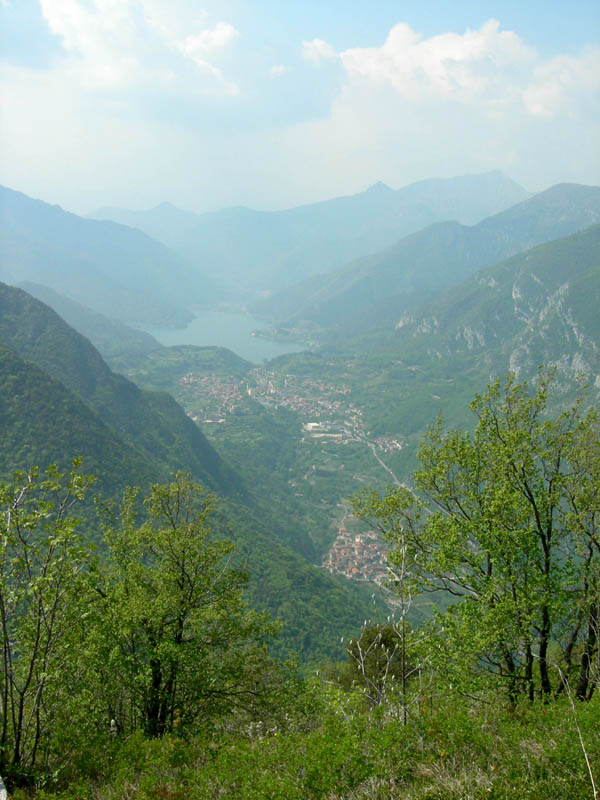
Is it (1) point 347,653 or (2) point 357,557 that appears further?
(2) point 357,557

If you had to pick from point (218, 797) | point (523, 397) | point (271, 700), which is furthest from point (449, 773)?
point (523, 397)

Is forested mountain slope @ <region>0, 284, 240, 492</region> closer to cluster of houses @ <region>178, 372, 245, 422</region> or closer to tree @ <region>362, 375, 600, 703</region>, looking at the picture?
cluster of houses @ <region>178, 372, 245, 422</region>

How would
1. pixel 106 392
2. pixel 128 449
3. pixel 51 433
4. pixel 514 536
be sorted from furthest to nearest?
pixel 106 392
pixel 128 449
pixel 51 433
pixel 514 536

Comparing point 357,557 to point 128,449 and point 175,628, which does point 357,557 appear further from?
point 175,628

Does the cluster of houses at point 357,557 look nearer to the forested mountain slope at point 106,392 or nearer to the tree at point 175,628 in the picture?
the forested mountain slope at point 106,392

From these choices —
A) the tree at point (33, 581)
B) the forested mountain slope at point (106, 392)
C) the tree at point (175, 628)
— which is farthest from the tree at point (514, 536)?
the forested mountain slope at point (106, 392)

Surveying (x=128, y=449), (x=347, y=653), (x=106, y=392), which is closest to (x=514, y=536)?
(x=347, y=653)

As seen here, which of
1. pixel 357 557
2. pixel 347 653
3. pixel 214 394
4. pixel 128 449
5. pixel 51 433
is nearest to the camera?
pixel 347 653
